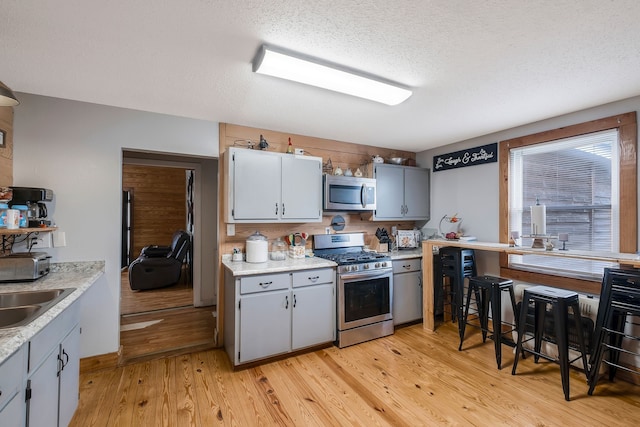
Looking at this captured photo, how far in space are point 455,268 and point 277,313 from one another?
208 centimetres

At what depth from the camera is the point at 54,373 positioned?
1.51 meters

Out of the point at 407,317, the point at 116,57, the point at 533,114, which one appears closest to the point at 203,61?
the point at 116,57

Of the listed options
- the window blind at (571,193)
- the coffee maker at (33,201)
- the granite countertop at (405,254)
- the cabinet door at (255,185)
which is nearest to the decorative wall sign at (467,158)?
the window blind at (571,193)

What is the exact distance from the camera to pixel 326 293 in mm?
2904

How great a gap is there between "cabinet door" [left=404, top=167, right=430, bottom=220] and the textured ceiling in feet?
4.68

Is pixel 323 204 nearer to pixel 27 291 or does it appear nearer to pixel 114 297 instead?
pixel 114 297

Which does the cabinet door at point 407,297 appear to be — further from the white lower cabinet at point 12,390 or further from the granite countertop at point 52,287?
the white lower cabinet at point 12,390

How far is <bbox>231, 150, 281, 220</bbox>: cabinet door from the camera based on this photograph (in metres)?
2.83

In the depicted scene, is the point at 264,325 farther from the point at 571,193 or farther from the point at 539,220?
the point at 571,193

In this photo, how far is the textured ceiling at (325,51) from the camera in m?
1.37

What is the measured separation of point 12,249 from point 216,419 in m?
2.06

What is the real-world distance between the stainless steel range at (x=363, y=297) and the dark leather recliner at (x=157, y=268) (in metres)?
3.17

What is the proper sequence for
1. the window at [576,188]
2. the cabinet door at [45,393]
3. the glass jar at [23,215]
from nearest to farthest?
1. the cabinet door at [45,393]
2. the glass jar at [23,215]
3. the window at [576,188]

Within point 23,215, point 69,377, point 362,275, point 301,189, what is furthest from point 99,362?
point 362,275
